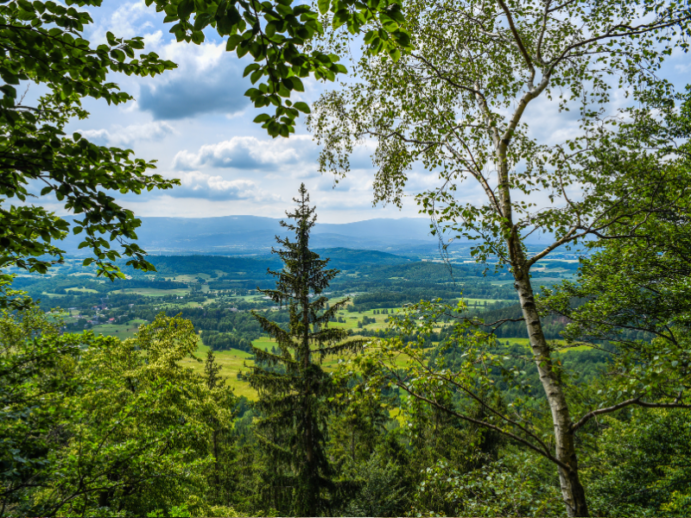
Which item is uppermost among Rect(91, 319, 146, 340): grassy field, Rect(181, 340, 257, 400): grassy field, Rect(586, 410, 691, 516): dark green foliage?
Rect(586, 410, 691, 516): dark green foliage

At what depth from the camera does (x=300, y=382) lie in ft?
38.7

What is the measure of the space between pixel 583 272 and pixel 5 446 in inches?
485

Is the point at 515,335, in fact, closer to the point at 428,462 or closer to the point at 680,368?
the point at 428,462

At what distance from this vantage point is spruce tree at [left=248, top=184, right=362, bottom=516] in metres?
11.7

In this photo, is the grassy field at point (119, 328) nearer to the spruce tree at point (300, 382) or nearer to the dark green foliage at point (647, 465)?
the spruce tree at point (300, 382)

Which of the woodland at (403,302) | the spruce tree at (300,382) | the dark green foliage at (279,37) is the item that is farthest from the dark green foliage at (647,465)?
the dark green foliage at (279,37)

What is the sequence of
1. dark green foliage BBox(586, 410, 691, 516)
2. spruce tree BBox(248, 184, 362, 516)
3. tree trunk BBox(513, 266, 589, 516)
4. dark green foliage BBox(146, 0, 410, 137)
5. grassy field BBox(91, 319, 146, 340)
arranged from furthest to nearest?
grassy field BBox(91, 319, 146, 340) < spruce tree BBox(248, 184, 362, 516) < dark green foliage BBox(586, 410, 691, 516) < tree trunk BBox(513, 266, 589, 516) < dark green foliage BBox(146, 0, 410, 137)

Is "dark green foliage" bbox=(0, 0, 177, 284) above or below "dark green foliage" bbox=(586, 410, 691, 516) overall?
above

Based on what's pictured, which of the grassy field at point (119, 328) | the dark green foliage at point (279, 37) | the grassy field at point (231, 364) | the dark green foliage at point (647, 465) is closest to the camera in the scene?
the dark green foliage at point (279, 37)

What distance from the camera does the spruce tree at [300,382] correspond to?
11.7 meters

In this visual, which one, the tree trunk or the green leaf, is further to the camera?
the tree trunk

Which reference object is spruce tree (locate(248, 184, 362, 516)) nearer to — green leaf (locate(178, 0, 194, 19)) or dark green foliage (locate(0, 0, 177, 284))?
dark green foliage (locate(0, 0, 177, 284))

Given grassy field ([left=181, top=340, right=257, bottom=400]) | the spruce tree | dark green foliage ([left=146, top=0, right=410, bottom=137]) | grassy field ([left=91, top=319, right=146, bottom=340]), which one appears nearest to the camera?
dark green foliage ([left=146, top=0, right=410, bottom=137])

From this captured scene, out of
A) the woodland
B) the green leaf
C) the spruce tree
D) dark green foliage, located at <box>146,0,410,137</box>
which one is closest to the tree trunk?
the woodland
